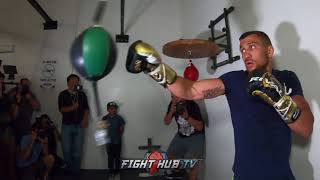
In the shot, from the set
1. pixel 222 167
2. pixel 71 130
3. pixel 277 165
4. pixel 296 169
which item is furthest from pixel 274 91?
pixel 71 130

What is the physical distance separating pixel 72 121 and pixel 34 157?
3.22ft

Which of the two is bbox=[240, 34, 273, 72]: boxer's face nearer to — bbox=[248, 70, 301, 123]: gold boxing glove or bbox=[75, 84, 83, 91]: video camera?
bbox=[248, 70, 301, 123]: gold boxing glove

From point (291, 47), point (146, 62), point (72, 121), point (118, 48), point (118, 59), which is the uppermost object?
point (118, 48)

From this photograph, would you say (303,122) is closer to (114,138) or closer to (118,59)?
(114,138)

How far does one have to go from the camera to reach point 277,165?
1.42 metres

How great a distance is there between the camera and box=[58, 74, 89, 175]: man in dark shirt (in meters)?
4.20

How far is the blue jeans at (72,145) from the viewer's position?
4199 millimetres

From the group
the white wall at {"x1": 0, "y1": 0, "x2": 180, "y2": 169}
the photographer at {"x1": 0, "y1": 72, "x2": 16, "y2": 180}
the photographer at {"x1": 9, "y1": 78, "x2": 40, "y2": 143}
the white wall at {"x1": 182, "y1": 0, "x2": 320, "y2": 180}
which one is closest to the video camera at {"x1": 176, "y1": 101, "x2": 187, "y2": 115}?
the white wall at {"x1": 182, "y1": 0, "x2": 320, "y2": 180}

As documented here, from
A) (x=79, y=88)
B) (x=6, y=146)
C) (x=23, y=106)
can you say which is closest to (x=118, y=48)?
(x=79, y=88)

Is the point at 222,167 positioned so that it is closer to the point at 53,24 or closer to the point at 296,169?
the point at 296,169

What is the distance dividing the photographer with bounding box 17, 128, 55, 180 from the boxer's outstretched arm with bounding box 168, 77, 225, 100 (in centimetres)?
229

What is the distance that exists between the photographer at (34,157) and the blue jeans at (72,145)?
20.8 inches

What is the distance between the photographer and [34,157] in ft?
10.8

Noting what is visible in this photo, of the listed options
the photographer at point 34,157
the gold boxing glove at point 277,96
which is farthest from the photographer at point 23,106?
the gold boxing glove at point 277,96
